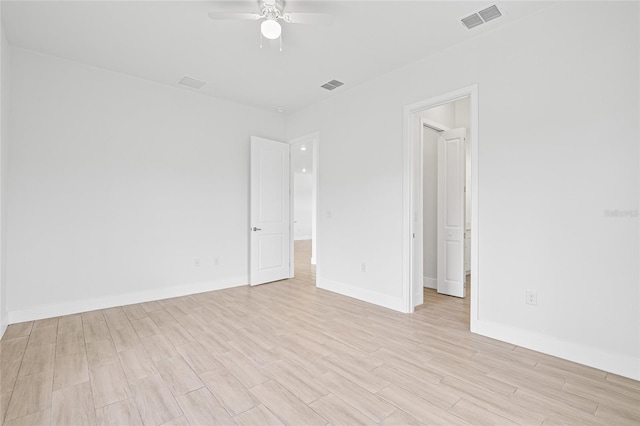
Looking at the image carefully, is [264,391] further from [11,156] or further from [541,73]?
[11,156]

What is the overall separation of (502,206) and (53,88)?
4.92 metres

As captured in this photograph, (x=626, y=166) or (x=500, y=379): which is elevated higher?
(x=626, y=166)

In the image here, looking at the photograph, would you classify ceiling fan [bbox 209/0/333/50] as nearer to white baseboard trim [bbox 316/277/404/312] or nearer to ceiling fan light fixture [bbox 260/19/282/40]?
ceiling fan light fixture [bbox 260/19/282/40]

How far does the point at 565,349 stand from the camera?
2.35 m

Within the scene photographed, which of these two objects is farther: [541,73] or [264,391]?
[541,73]

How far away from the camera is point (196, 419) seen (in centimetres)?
167

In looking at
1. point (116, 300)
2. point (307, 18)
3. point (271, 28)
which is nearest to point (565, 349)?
point (307, 18)

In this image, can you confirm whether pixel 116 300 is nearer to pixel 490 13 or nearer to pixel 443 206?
pixel 443 206

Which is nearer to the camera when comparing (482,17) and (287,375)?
(287,375)

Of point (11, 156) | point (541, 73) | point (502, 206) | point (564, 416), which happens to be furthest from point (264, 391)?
point (11, 156)

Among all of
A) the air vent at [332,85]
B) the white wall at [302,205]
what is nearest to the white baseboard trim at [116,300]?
the air vent at [332,85]

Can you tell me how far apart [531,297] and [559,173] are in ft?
3.54

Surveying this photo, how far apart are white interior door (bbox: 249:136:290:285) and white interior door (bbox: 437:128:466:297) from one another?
8.30 ft

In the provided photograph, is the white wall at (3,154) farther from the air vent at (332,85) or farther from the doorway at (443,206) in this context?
the doorway at (443,206)
